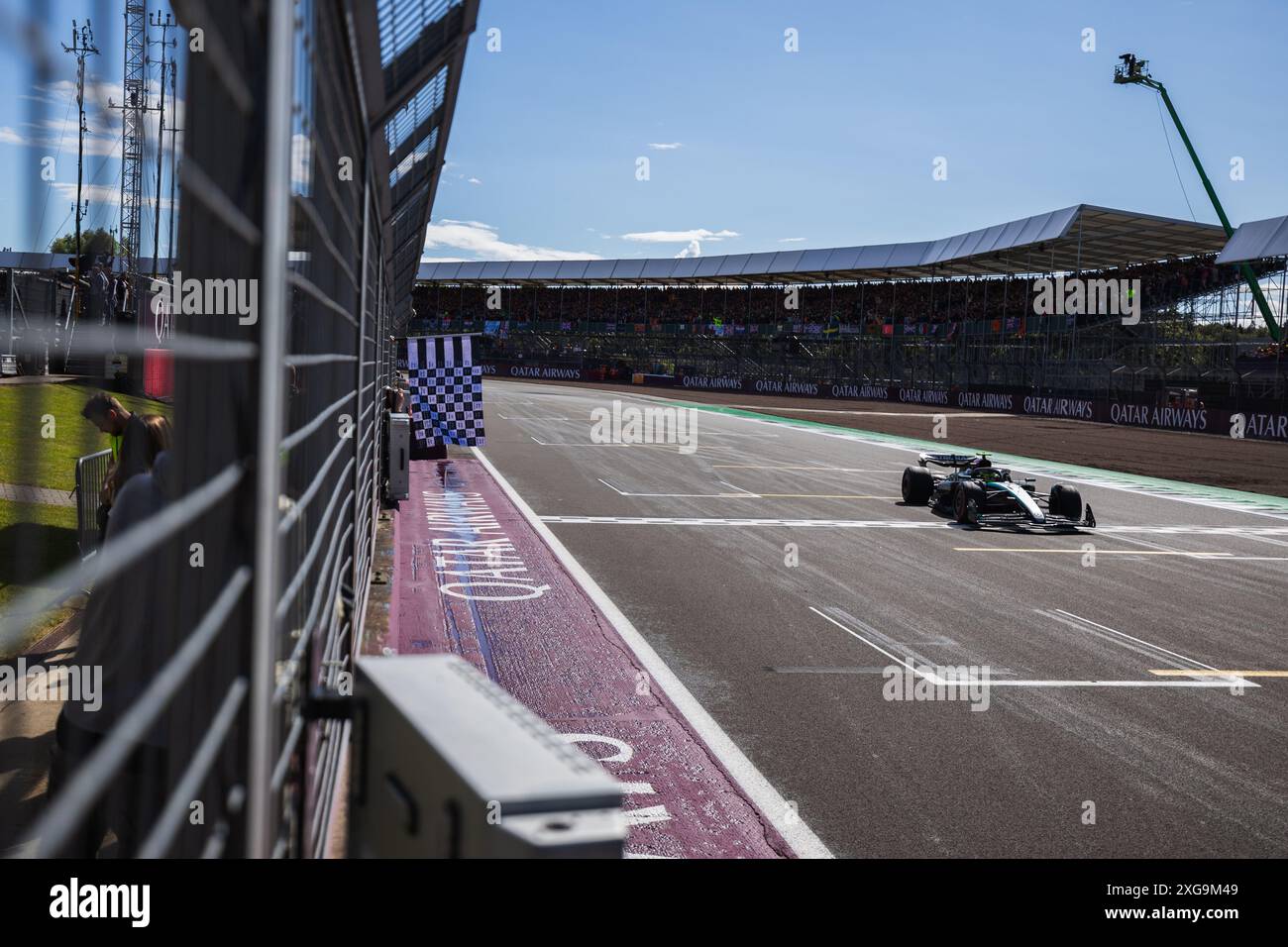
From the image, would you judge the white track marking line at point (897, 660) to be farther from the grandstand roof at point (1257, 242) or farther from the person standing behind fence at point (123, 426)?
the grandstand roof at point (1257, 242)

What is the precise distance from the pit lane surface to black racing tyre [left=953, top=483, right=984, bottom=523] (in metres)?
0.25

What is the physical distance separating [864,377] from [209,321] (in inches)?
2368

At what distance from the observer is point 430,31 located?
4.12m

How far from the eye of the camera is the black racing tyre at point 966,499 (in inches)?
504

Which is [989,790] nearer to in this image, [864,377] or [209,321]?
[209,321]

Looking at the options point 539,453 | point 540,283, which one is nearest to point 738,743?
point 539,453

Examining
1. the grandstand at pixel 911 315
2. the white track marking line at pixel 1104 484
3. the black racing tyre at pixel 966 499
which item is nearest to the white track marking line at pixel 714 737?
the black racing tyre at pixel 966 499

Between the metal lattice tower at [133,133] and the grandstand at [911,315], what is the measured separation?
132 ft

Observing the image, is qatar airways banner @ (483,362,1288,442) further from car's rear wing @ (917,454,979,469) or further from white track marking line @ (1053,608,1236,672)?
white track marking line @ (1053,608,1236,672)

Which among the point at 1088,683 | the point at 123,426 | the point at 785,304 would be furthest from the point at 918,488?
the point at 785,304

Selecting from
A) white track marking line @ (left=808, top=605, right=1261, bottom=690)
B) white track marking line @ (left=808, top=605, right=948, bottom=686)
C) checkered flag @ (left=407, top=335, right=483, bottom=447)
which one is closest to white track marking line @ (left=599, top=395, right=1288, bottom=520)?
white track marking line @ (left=808, top=605, right=1261, bottom=690)

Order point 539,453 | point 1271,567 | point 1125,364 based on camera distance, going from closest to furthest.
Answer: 1. point 1271,567
2. point 539,453
3. point 1125,364

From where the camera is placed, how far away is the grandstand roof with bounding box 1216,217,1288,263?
39.4m
